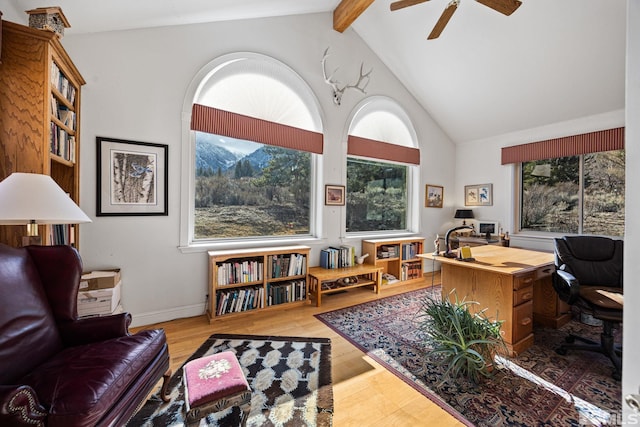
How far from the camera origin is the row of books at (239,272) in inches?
108

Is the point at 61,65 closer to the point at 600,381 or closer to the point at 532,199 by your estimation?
the point at 600,381

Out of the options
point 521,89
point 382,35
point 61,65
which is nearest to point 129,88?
point 61,65

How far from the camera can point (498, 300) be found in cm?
214

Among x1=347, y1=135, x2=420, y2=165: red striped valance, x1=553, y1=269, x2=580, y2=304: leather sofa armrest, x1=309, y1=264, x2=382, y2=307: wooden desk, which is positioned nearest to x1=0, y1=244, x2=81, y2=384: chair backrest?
x1=309, y1=264, x2=382, y2=307: wooden desk

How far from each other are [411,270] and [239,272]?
9.57 ft

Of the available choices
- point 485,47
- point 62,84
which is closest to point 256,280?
point 62,84

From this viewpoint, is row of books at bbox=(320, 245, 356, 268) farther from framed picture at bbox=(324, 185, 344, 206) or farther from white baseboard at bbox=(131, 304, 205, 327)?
white baseboard at bbox=(131, 304, 205, 327)

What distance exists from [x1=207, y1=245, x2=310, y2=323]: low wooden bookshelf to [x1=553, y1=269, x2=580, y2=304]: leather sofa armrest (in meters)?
2.47

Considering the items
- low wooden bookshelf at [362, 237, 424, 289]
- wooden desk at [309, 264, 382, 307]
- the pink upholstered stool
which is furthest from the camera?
low wooden bookshelf at [362, 237, 424, 289]

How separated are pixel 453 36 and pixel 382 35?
105 cm

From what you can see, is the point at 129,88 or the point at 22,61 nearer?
the point at 22,61

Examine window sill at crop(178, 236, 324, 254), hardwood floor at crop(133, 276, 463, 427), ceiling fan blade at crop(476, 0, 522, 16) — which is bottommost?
hardwood floor at crop(133, 276, 463, 427)

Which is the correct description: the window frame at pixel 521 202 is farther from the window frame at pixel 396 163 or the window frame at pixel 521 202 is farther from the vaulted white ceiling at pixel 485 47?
the window frame at pixel 396 163

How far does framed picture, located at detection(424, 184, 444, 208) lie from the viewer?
490 cm
